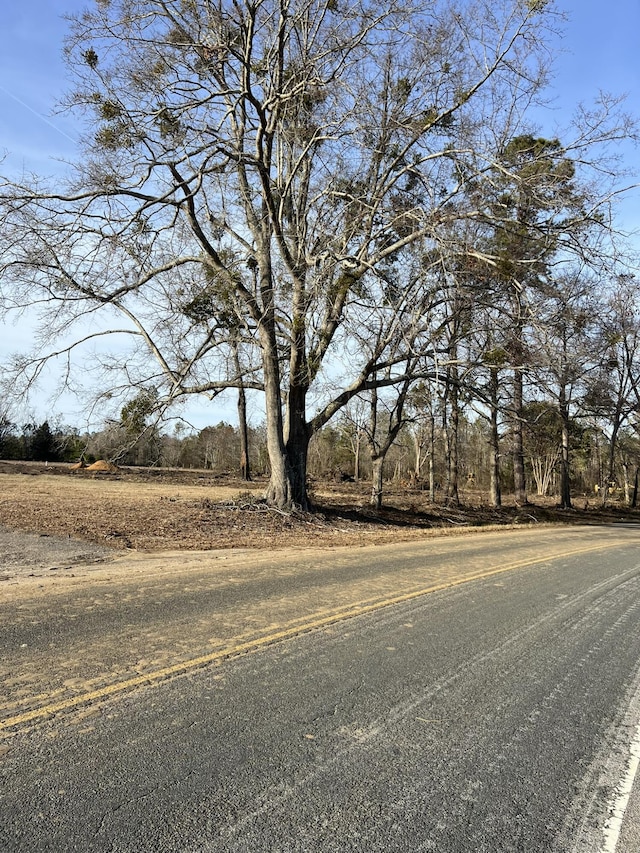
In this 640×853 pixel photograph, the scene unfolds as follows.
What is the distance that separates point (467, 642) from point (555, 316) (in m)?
Answer: 11.0

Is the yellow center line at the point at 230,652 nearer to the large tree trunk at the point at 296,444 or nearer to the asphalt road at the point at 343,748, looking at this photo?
the asphalt road at the point at 343,748

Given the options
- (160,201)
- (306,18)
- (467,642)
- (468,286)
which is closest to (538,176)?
(468,286)

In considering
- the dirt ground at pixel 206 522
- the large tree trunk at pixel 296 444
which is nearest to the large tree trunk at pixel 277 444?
the large tree trunk at pixel 296 444

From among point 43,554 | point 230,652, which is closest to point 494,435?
point 43,554

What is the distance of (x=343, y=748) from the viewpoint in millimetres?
3352

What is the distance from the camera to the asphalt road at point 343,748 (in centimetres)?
260

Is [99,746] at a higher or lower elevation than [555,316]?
lower

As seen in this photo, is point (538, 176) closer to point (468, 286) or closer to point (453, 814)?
point (468, 286)

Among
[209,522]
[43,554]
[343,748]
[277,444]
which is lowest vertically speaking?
[343,748]

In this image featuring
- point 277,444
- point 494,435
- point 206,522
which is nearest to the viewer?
point 206,522

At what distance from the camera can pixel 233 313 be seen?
16.7 metres

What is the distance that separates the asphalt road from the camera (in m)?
2.60

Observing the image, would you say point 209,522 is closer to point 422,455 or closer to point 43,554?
point 43,554

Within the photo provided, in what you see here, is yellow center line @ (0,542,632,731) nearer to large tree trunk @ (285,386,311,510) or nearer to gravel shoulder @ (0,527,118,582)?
gravel shoulder @ (0,527,118,582)
